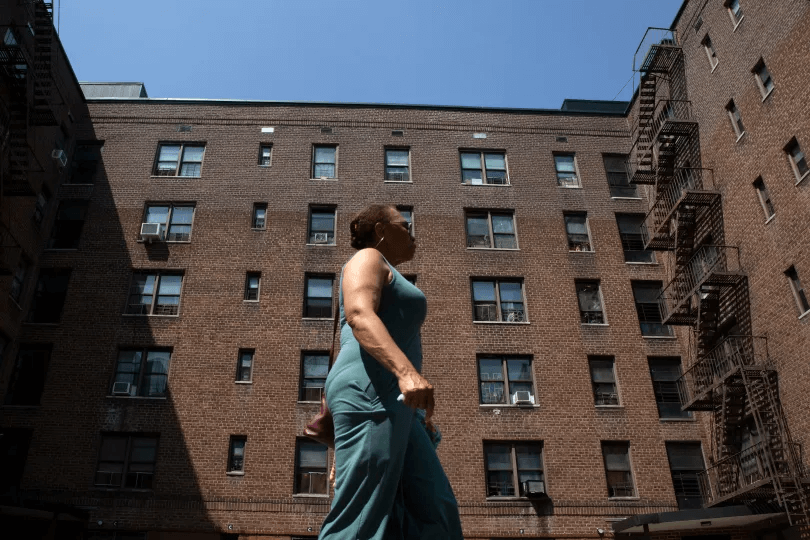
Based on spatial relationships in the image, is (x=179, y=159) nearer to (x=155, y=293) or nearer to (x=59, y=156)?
(x=59, y=156)

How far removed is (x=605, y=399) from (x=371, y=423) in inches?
937

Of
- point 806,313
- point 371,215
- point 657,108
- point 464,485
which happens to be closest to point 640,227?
point 657,108

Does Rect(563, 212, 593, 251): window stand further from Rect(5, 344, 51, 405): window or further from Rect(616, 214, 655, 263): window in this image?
Rect(5, 344, 51, 405): window

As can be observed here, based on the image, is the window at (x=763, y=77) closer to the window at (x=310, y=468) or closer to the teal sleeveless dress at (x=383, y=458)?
the window at (x=310, y=468)

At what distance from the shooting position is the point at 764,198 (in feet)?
74.3

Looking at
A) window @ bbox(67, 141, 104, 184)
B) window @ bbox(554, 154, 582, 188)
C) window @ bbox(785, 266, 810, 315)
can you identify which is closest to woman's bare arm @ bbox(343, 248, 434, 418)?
window @ bbox(785, 266, 810, 315)

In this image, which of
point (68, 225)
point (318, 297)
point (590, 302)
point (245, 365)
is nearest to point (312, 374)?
point (245, 365)

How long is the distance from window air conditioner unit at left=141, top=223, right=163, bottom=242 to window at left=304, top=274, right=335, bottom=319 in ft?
20.2

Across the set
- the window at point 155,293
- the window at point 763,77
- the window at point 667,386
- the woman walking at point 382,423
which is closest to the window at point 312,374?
the window at point 155,293

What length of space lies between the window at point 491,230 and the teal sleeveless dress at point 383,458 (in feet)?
81.7

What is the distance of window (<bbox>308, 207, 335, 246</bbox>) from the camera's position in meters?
28.7

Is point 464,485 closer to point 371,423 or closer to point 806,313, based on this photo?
point 806,313

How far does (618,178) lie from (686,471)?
13.0 meters

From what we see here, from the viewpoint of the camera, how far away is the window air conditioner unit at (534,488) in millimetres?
23681
